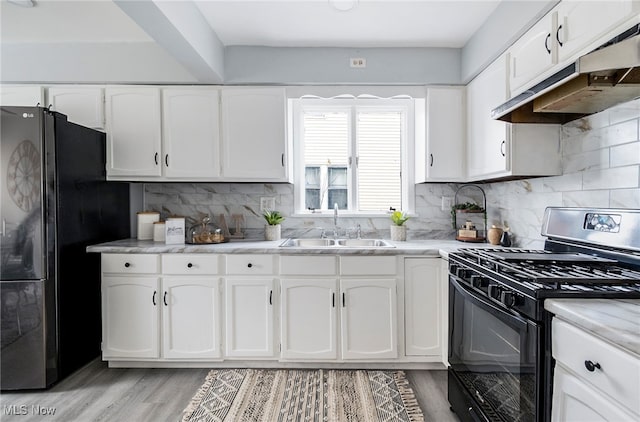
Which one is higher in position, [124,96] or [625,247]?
[124,96]

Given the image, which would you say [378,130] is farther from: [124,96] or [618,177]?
[124,96]

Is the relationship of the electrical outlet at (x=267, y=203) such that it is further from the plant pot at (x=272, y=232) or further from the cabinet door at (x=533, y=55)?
the cabinet door at (x=533, y=55)

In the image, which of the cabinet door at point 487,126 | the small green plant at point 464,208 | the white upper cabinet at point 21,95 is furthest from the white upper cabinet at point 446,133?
the white upper cabinet at point 21,95

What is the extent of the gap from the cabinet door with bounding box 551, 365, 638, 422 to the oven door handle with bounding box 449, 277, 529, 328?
18 cm

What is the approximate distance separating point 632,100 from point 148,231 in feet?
10.6

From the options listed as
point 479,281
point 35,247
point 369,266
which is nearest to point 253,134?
point 369,266

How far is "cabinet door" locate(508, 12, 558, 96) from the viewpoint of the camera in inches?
65.2

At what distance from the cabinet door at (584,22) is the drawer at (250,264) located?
202 cm

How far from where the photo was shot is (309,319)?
233 cm

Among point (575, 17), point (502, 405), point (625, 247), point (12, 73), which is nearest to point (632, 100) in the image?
point (575, 17)

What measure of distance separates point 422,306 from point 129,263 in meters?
2.11

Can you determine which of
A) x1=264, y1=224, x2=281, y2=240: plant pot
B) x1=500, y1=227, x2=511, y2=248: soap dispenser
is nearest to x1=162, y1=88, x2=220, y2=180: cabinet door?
x1=264, y1=224, x2=281, y2=240: plant pot

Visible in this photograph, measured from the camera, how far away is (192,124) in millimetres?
2646

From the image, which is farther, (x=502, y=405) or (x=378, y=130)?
(x=378, y=130)
